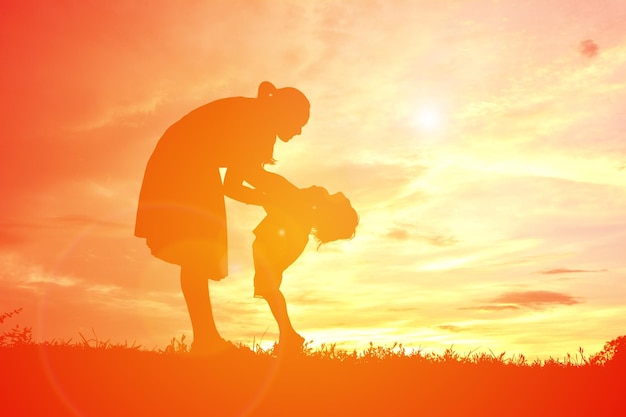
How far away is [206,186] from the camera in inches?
A: 362

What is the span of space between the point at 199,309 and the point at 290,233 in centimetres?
151

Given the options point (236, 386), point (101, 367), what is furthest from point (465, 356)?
point (101, 367)

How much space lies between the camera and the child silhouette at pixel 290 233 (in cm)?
942

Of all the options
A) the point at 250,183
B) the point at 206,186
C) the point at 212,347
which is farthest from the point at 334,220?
the point at 212,347

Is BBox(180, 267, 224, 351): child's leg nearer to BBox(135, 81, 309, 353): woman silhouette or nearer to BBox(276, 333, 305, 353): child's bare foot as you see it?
BBox(135, 81, 309, 353): woman silhouette

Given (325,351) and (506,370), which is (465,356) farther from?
(325,351)

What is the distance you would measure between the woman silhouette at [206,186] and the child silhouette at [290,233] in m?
0.33

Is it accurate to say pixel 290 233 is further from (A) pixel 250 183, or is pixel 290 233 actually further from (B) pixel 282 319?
(B) pixel 282 319

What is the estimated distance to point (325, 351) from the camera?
32.4 feet

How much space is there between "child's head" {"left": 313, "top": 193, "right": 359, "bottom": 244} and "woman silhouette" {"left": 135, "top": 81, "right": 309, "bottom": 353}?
526 millimetres

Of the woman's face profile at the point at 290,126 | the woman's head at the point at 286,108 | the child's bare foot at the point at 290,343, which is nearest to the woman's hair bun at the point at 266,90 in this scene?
the woman's head at the point at 286,108

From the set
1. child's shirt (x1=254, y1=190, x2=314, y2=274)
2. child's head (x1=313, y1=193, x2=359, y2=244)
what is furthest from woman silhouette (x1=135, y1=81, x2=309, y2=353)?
child's head (x1=313, y1=193, x2=359, y2=244)

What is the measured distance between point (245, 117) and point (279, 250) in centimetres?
178

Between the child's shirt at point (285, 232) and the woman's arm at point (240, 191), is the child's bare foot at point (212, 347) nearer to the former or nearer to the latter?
the child's shirt at point (285, 232)
